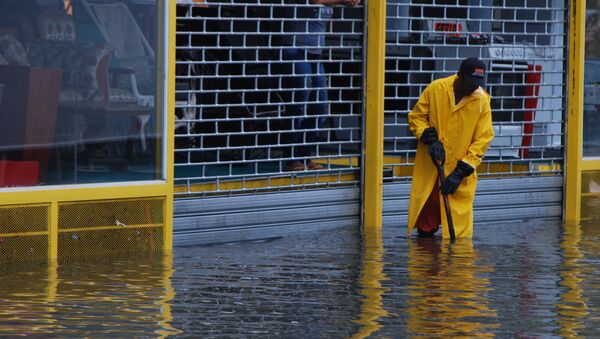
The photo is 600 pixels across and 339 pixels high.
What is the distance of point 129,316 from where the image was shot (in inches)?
310

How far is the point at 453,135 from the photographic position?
36.4 feet

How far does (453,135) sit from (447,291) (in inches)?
94.0

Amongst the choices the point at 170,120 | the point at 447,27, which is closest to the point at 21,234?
the point at 170,120

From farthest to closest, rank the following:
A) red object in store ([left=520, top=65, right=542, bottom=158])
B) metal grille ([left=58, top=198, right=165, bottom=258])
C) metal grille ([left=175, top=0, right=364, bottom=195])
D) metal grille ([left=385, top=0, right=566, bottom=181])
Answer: red object in store ([left=520, top=65, right=542, bottom=158])
metal grille ([left=385, top=0, right=566, bottom=181])
metal grille ([left=175, top=0, right=364, bottom=195])
metal grille ([left=58, top=198, right=165, bottom=258])

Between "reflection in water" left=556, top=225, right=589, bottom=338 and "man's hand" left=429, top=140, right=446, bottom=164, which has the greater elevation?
"man's hand" left=429, top=140, right=446, bottom=164

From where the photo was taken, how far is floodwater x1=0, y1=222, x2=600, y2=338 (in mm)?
7652

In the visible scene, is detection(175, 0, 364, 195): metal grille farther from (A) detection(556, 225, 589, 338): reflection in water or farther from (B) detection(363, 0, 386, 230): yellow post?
(A) detection(556, 225, 589, 338): reflection in water

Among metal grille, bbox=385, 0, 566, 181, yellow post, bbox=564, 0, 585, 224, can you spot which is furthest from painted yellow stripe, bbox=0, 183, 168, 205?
yellow post, bbox=564, 0, 585, 224

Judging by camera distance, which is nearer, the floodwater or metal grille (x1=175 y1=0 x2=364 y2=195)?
the floodwater

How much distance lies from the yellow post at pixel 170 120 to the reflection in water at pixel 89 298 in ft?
1.29

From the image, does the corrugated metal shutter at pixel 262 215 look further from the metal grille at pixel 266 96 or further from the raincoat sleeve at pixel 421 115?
the raincoat sleeve at pixel 421 115

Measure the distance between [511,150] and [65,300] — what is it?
239 inches

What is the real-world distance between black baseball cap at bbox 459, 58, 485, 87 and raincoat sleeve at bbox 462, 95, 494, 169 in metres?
0.24

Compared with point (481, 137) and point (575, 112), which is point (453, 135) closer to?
point (481, 137)
